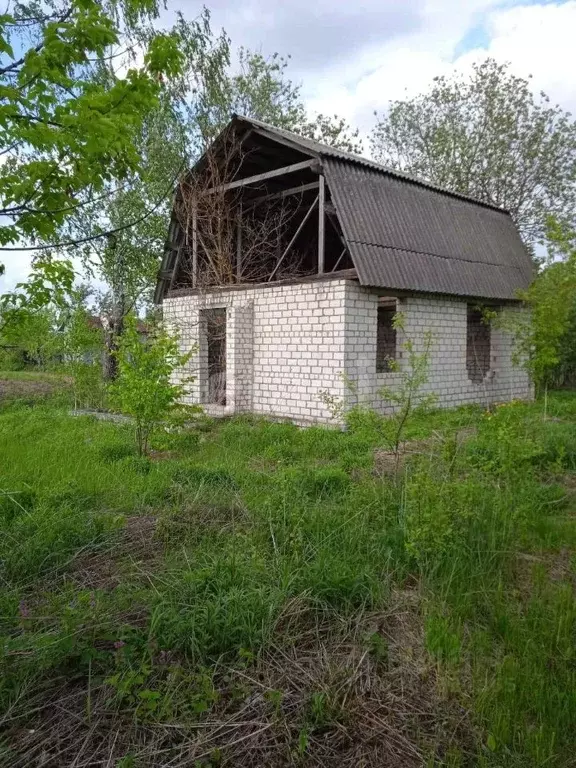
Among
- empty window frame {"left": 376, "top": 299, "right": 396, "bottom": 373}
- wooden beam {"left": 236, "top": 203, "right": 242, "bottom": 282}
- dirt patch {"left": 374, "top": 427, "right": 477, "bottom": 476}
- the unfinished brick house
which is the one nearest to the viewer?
dirt patch {"left": 374, "top": 427, "right": 477, "bottom": 476}

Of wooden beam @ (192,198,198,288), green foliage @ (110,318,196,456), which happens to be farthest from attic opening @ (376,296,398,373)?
green foliage @ (110,318,196,456)

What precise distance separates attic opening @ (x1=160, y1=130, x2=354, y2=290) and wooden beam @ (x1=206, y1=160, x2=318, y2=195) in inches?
1.1

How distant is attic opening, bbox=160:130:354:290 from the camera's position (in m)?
11.9

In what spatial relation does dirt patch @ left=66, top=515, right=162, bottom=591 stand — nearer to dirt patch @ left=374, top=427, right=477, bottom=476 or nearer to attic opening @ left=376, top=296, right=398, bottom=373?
dirt patch @ left=374, top=427, right=477, bottom=476

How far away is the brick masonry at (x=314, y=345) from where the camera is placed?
994cm

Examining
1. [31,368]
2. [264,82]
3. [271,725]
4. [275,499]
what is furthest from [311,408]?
[31,368]

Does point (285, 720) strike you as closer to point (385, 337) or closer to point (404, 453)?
point (404, 453)

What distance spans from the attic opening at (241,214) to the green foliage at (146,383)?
4.79 metres

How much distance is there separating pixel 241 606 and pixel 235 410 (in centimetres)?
843

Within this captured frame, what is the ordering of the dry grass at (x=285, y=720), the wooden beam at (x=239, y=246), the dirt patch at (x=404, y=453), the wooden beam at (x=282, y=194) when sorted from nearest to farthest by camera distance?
the dry grass at (x=285, y=720) → the dirt patch at (x=404, y=453) → the wooden beam at (x=282, y=194) → the wooden beam at (x=239, y=246)

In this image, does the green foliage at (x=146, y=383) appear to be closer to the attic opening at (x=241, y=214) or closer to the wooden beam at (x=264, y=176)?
the wooden beam at (x=264, y=176)

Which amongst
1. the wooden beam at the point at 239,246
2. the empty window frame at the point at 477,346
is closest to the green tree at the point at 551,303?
the empty window frame at the point at 477,346

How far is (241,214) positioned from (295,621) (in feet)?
35.3

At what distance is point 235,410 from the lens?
11.4 metres
